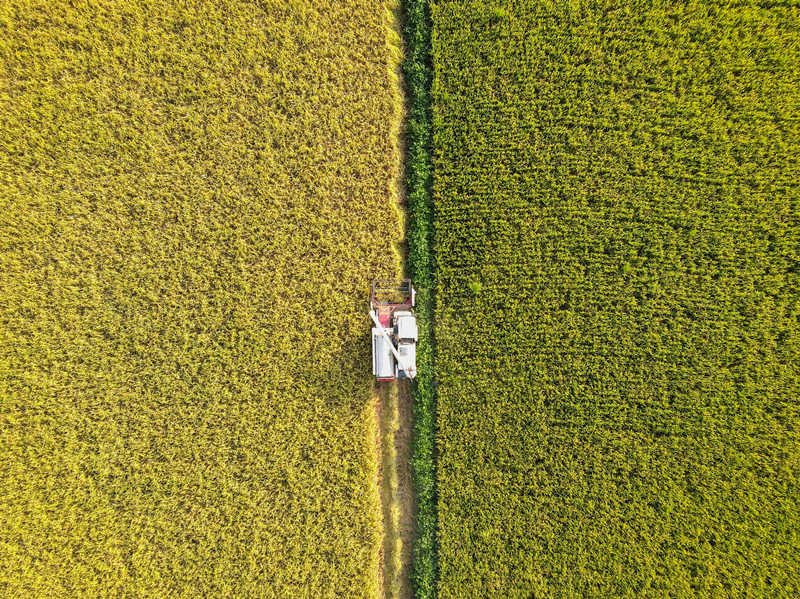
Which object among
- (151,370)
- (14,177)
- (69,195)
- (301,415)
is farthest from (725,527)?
(14,177)

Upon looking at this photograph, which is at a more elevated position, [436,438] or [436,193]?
[436,193]

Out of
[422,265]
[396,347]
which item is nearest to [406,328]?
[396,347]

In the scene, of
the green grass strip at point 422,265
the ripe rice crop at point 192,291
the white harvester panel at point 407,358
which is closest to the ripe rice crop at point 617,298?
the green grass strip at point 422,265

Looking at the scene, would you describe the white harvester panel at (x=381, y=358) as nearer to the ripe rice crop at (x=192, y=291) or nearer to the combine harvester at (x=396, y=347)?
the combine harvester at (x=396, y=347)

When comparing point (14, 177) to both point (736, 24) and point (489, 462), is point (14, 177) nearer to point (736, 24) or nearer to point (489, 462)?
point (489, 462)

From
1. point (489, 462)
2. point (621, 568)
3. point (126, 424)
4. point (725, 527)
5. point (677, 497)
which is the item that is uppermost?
point (126, 424)

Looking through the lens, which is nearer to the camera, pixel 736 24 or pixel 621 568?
pixel 621 568

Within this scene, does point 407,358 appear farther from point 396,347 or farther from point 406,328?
point 406,328

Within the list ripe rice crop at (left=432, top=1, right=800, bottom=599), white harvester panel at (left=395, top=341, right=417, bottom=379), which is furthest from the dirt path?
ripe rice crop at (left=432, top=1, right=800, bottom=599)
